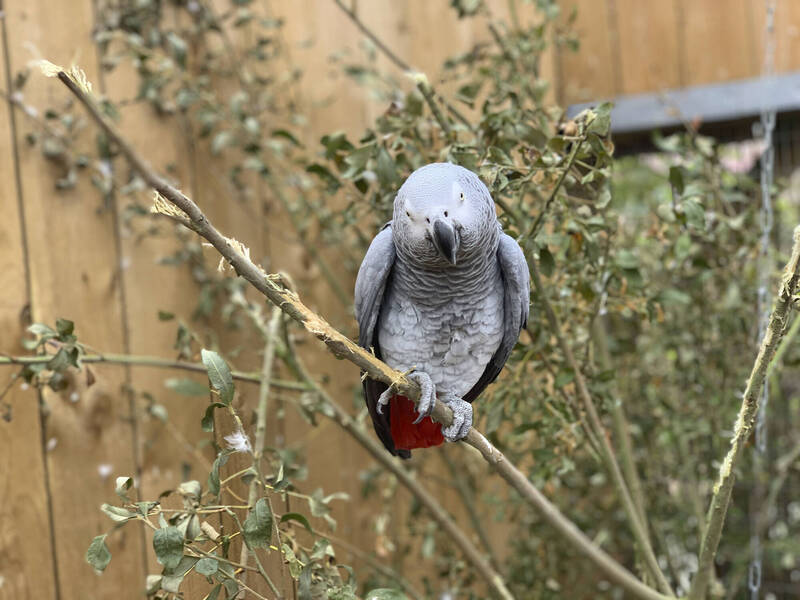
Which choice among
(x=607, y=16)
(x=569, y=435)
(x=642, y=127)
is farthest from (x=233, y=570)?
(x=607, y=16)

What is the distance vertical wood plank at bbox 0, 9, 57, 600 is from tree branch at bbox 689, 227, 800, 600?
917 mm

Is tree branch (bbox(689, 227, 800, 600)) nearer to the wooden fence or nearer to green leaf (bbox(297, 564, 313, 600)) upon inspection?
green leaf (bbox(297, 564, 313, 600))

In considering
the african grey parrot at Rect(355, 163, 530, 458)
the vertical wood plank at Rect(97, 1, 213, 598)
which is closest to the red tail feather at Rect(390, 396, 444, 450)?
the african grey parrot at Rect(355, 163, 530, 458)

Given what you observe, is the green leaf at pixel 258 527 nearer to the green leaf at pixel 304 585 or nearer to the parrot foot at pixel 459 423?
the green leaf at pixel 304 585

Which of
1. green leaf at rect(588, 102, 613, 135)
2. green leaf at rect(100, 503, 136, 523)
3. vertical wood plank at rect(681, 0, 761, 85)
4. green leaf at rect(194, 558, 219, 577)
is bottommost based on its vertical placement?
green leaf at rect(194, 558, 219, 577)

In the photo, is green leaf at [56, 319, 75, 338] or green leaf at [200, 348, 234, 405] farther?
green leaf at [56, 319, 75, 338]

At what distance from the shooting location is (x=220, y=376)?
23.3 inches

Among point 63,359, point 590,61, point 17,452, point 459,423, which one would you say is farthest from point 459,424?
point 590,61

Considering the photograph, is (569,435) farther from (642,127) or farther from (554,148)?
(642,127)

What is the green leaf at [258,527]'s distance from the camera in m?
0.57

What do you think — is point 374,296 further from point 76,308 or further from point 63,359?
point 76,308

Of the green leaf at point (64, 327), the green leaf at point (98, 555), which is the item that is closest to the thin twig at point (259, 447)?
the green leaf at point (98, 555)

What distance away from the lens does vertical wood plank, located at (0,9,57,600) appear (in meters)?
1.02

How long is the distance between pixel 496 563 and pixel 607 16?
1328 millimetres
